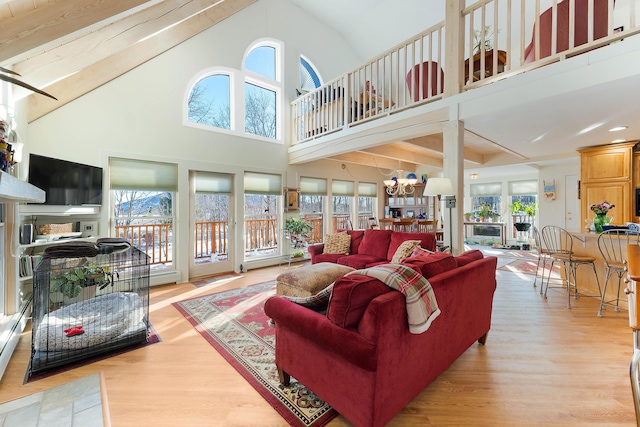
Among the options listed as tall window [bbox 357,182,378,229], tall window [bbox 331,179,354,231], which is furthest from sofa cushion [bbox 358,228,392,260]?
tall window [bbox 357,182,378,229]

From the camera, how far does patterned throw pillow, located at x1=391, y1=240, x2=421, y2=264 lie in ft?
12.4

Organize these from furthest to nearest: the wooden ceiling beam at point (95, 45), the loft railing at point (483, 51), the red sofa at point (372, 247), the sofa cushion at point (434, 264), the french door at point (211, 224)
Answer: the french door at point (211, 224) < the red sofa at point (372, 247) < the wooden ceiling beam at point (95, 45) < the loft railing at point (483, 51) < the sofa cushion at point (434, 264)

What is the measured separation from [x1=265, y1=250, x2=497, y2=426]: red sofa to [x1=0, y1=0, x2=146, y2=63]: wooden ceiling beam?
2139 millimetres

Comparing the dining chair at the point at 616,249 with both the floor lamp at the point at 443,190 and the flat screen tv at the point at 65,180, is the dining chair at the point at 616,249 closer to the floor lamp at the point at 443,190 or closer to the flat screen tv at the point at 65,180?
the floor lamp at the point at 443,190

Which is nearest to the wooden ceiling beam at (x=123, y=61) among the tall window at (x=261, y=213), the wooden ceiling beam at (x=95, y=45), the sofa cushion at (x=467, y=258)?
the wooden ceiling beam at (x=95, y=45)

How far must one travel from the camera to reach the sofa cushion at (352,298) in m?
1.47

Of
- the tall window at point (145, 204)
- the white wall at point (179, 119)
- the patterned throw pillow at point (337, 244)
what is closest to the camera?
the white wall at point (179, 119)

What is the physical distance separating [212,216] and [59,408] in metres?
3.72

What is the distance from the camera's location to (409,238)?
13.5 ft

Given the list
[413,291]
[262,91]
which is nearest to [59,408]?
[413,291]

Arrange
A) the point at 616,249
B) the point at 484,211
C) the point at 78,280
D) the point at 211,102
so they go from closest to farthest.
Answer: the point at 78,280 → the point at 616,249 → the point at 211,102 → the point at 484,211

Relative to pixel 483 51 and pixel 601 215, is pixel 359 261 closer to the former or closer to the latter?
pixel 483 51

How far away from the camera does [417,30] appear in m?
6.34

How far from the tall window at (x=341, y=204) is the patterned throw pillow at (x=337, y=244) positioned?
2.40m
